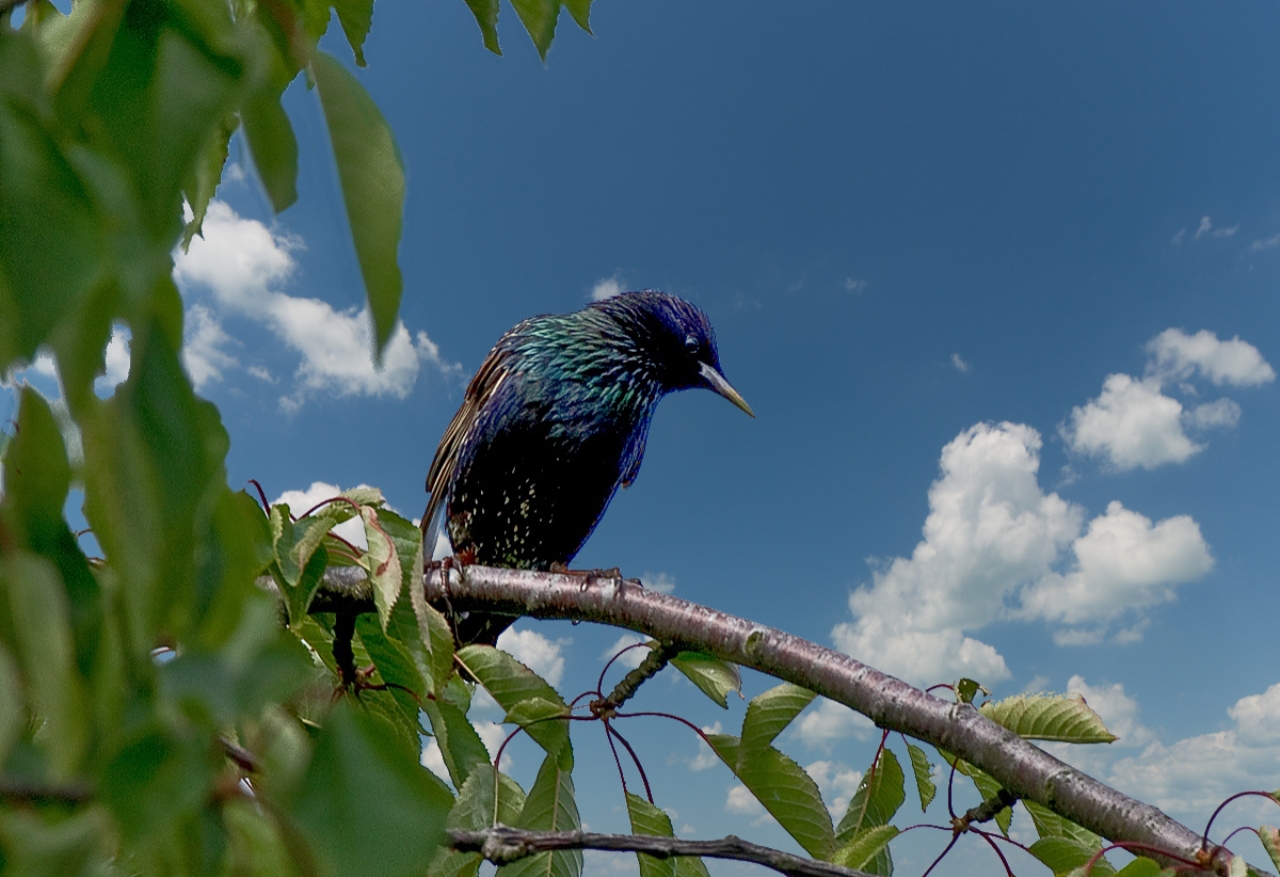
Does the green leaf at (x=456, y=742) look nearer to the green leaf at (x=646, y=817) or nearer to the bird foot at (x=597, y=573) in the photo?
the green leaf at (x=646, y=817)

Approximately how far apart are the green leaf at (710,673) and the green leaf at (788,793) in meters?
0.15

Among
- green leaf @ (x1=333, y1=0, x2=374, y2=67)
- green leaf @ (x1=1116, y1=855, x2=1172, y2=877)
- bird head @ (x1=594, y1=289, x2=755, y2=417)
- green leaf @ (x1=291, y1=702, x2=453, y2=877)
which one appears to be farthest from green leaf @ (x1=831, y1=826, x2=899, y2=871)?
bird head @ (x1=594, y1=289, x2=755, y2=417)

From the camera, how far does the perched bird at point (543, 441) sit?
10.9ft

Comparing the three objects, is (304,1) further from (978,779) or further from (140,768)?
(978,779)

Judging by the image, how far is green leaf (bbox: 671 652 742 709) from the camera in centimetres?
180

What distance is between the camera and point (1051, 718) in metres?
1.58

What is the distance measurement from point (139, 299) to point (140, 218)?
0.17 ft

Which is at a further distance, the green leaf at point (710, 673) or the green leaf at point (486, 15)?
the green leaf at point (710, 673)

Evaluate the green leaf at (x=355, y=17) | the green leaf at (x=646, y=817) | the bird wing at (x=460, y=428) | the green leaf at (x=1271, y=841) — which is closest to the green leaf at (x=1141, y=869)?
the green leaf at (x=1271, y=841)

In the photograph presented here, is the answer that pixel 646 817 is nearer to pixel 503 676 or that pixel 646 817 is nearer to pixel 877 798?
pixel 503 676

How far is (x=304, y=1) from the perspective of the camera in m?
0.81

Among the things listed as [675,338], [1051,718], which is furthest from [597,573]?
[675,338]

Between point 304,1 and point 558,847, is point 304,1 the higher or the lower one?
the higher one

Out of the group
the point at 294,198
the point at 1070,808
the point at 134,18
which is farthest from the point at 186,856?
the point at 1070,808
